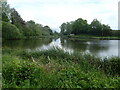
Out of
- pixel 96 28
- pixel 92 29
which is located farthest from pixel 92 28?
pixel 96 28

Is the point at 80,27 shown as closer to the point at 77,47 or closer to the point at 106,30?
the point at 106,30

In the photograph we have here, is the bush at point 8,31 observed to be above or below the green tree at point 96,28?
below

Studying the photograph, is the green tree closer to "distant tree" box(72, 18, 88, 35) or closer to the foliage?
the foliage

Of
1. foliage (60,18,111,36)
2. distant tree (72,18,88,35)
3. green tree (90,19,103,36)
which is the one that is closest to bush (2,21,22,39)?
distant tree (72,18,88,35)

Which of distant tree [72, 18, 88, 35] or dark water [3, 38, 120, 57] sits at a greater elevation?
distant tree [72, 18, 88, 35]

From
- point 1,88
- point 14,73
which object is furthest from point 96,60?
point 1,88

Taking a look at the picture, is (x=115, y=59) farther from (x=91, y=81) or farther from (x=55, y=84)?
(x=55, y=84)

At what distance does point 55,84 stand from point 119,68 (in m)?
3.96

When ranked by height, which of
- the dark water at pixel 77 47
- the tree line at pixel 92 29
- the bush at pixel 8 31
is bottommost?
the dark water at pixel 77 47

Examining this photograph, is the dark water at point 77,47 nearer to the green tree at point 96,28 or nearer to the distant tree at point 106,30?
the distant tree at point 106,30

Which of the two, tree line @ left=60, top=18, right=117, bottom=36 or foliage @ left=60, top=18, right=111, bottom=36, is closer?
tree line @ left=60, top=18, right=117, bottom=36

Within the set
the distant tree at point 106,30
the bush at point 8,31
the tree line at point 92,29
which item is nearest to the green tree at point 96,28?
the tree line at point 92,29

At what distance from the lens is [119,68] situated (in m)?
5.08

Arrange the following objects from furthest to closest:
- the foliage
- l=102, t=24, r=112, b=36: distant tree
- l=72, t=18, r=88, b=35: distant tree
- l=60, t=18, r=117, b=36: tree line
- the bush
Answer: l=72, t=18, r=88, b=35: distant tree < the foliage < l=60, t=18, r=117, b=36: tree line < l=102, t=24, r=112, b=36: distant tree < the bush
